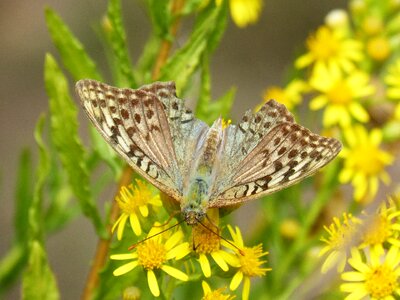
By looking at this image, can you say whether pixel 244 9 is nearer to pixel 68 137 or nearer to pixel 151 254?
pixel 68 137

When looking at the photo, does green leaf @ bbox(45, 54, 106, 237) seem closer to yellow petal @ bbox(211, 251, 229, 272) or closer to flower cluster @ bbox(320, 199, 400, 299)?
yellow petal @ bbox(211, 251, 229, 272)

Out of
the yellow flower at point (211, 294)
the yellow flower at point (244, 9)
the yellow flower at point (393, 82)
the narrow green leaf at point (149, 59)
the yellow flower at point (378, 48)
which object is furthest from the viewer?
the yellow flower at point (244, 9)

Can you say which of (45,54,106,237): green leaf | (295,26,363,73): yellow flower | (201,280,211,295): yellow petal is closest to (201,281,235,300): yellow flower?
(201,280,211,295): yellow petal

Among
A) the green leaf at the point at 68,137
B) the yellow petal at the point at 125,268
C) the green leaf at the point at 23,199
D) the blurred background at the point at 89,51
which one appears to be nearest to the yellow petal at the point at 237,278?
the yellow petal at the point at 125,268

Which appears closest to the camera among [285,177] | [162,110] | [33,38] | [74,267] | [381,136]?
[285,177]

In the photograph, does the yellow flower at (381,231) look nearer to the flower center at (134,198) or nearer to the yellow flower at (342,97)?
the flower center at (134,198)

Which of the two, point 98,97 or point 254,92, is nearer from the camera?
point 98,97

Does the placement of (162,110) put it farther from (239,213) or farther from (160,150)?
(239,213)

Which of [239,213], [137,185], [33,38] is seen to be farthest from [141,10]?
[137,185]
